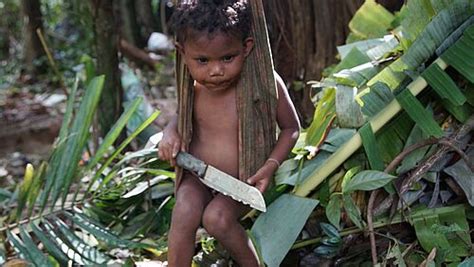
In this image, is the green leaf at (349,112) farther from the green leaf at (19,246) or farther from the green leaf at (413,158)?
the green leaf at (19,246)

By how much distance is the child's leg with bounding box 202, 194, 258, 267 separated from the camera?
6.82 ft

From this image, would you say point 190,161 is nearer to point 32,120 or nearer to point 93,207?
point 93,207

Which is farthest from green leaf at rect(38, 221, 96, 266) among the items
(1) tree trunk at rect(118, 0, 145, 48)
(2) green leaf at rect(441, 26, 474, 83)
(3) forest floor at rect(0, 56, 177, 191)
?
(1) tree trunk at rect(118, 0, 145, 48)

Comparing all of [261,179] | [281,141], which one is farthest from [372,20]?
[261,179]

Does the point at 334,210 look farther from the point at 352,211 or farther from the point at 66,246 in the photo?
the point at 66,246

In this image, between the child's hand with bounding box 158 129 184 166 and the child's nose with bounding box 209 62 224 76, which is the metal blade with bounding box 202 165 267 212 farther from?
the child's nose with bounding box 209 62 224 76

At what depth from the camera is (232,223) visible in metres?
2.10

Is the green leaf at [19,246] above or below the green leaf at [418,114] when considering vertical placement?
below

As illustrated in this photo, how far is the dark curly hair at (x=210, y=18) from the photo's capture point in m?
1.91

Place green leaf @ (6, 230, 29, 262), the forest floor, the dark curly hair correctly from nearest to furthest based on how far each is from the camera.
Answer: the dark curly hair
green leaf @ (6, 230, 29, 262)
the forest floor

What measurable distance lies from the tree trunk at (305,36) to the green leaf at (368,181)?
3.66 ft

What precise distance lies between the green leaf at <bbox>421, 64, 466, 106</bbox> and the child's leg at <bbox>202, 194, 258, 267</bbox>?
28.3 inches

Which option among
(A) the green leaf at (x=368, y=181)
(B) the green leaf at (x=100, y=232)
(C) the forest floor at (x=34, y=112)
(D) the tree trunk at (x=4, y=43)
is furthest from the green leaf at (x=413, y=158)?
(D) the tree trunk at (x=4, y=43)

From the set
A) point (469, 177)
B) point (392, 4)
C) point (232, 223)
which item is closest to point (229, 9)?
point (232, 223)
